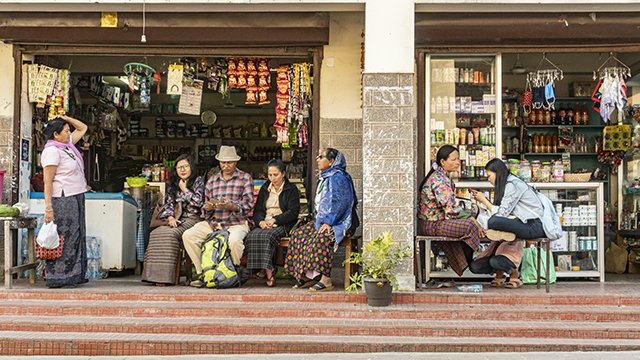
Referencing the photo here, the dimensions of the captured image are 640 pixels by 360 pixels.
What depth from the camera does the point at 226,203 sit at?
886 centimetres

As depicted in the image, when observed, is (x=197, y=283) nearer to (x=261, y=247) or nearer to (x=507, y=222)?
(x=261, y=247)

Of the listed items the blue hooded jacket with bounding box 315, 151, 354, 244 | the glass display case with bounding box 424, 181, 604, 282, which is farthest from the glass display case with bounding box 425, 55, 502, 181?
the blue hooded jacket with bounding box 315, 151, 354, 244

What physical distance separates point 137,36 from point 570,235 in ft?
18.7

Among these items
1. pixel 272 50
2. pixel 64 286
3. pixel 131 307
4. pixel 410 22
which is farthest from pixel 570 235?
pixel 64 286

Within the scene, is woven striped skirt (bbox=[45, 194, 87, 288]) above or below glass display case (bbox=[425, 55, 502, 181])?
below

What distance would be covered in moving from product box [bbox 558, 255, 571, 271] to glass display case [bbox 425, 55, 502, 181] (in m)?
1.37

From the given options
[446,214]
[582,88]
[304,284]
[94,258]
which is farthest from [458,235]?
[582,88]

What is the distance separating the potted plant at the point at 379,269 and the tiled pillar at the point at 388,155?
358 millimetres

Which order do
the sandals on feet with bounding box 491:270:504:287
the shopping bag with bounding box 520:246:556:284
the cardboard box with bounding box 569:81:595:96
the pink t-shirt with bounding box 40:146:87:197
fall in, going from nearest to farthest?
the pink t-shirt with bounding box 40:146:87:197
the sandals on feet with bounding box 491:270:504:287
the shopping bag with bounding box 520:246:556:284
the cardboard box with bounding box 569:81:595:96

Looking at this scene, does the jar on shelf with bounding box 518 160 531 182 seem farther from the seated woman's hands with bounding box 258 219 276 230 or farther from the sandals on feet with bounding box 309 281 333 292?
the seated woman's hands with bounding box 258 219 276 230

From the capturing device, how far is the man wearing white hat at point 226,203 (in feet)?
28.6

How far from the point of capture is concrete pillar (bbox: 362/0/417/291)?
26.6ft

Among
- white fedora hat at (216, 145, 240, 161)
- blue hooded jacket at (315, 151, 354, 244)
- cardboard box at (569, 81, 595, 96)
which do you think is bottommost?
blue hooded jacket at (315, 151, 354, 244)

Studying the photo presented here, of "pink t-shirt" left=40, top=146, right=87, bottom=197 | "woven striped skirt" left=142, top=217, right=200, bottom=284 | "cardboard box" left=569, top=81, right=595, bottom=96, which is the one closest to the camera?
"pink t-shirt" left=40, top=146, right=87, bottom=197
